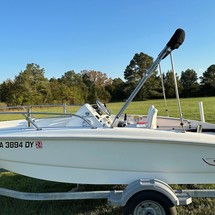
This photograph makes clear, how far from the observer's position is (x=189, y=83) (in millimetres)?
59531

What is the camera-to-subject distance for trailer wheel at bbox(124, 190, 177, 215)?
3131mm

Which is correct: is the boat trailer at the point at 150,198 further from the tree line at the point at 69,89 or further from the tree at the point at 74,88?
the tree line at the point at 69,89

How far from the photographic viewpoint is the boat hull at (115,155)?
3.21 meters

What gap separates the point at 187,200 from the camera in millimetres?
3166

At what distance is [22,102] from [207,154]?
46008 millimetres

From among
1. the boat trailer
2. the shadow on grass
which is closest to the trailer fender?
the boat trailer

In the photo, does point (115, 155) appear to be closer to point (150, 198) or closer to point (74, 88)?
point (150, 198)

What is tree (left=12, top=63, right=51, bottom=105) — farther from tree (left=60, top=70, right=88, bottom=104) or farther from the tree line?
tree (left=60, top=70, right=88, bottom=104)

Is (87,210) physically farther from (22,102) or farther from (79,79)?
(79,79)

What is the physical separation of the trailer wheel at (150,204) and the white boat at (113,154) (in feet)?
0.76

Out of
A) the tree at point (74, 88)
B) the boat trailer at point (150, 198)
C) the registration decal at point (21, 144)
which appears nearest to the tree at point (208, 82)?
the tree at point (74, 88)

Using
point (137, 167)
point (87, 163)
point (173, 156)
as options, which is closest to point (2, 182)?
point (87, 163)

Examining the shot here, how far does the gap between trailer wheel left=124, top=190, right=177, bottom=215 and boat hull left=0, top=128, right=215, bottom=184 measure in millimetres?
228

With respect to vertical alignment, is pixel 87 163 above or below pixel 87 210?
above
